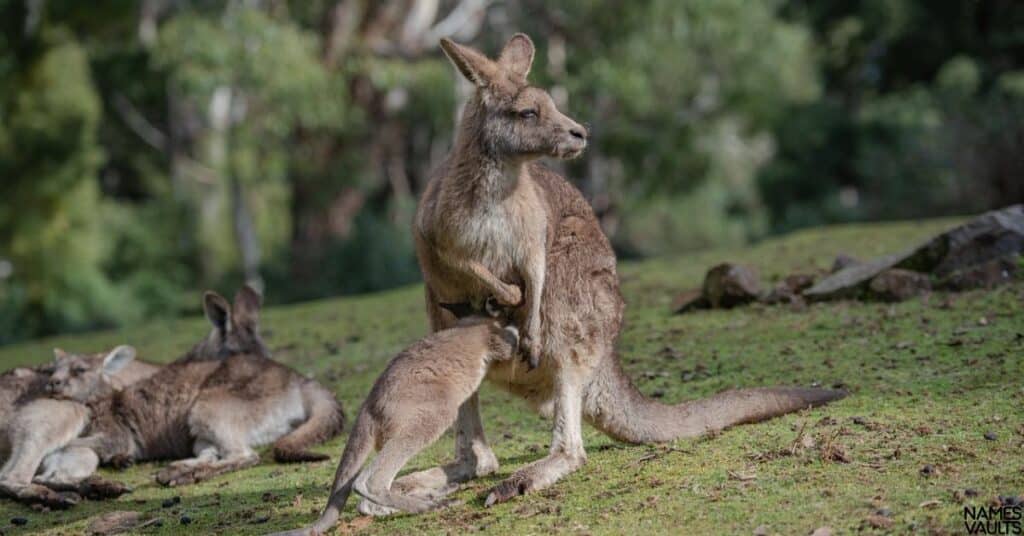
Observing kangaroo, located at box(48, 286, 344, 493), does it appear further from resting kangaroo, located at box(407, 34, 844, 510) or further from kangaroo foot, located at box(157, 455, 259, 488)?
resting kangaroo, located at box(407, 34, 844, 510)

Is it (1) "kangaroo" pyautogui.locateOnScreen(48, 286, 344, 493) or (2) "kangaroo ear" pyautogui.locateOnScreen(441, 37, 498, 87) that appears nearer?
(2) "kangaroo ear" pyautogui.locateOnScreen(441, 37, 498, 87)

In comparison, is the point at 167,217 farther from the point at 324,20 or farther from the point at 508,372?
the point at 508,372

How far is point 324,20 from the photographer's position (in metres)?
22.8

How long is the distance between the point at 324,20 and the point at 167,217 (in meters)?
7.32

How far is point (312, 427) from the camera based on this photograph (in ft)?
24.8

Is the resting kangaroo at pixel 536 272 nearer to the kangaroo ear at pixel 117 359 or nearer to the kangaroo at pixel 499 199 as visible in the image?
the kangaroo at pixel 499 199

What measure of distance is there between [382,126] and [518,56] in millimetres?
19089

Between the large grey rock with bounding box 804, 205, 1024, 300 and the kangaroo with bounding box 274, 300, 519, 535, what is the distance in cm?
398

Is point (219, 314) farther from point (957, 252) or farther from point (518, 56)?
point (957, 252)

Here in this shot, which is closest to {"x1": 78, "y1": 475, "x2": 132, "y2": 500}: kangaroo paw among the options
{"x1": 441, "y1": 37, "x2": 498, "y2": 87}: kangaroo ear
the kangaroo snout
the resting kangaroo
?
the kangaroo snout

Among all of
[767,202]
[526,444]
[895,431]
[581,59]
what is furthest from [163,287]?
[895,431]

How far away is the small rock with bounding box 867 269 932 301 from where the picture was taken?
880cm

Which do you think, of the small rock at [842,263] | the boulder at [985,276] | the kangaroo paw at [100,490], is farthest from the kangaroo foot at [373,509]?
the small rock at [842,263]

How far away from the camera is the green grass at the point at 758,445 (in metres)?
4.87
